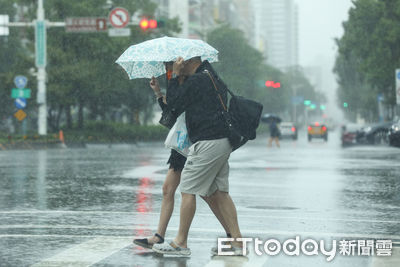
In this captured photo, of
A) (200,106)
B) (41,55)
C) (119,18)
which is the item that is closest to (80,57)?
(41,55)

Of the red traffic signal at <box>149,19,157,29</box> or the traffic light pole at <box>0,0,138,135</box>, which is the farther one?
the traffic light pole at <box>0,0,138,135</box>

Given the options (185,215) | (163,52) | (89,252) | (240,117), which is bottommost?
(89,252)

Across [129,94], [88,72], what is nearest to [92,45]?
[88,72]

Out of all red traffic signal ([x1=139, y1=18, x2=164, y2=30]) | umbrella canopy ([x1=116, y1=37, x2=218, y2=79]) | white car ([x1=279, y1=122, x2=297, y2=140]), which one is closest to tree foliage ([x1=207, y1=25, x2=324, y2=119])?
white car ([x1=279, y1=122, x2=297, y2=140])

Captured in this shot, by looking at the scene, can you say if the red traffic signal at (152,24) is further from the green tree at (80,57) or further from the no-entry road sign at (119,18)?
the green tree at (80,57)

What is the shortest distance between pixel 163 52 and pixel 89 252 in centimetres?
Result: 189

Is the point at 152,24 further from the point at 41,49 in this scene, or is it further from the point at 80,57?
the point at 80,57

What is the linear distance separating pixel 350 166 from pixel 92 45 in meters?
25.7

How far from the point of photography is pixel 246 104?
24.6ft

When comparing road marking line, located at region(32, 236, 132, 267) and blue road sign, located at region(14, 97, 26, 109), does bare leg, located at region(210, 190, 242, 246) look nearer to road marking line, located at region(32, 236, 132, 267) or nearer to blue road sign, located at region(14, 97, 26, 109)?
road marking line, located at region(32, 236, 132, 267)

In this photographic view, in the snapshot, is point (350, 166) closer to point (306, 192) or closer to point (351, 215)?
point (306, 192)

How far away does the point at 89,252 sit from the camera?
297 inches

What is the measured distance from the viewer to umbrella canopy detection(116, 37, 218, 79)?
25.1ft

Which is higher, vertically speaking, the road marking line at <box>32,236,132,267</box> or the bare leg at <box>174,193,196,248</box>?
the bare leg at <box>174,193,196,248</box>
